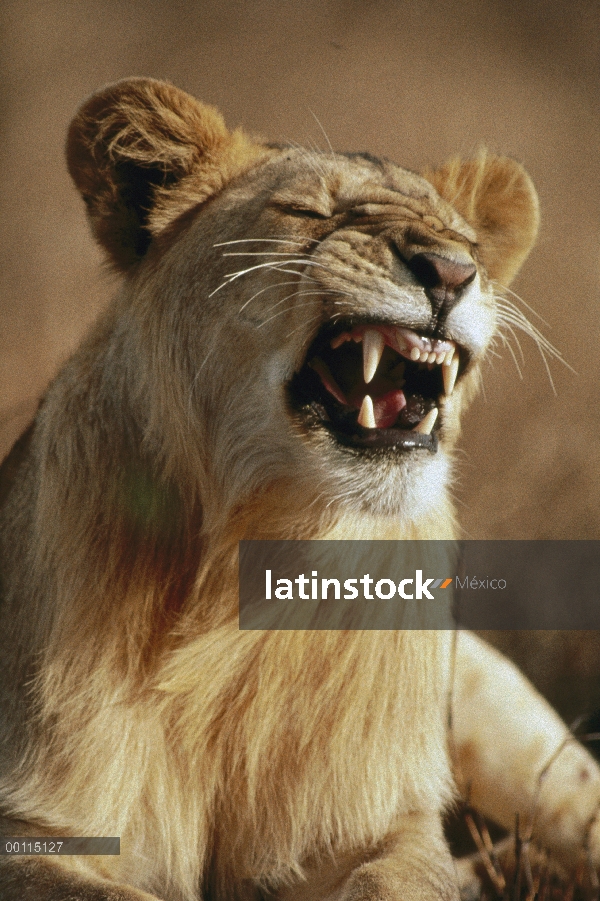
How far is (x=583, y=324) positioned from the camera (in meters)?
2.61

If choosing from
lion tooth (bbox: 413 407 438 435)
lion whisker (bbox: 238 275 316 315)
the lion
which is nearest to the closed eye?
the lion

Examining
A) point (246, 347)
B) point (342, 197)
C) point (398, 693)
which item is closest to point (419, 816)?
point (398, 693)

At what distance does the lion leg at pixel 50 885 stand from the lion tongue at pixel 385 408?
905 millimetres

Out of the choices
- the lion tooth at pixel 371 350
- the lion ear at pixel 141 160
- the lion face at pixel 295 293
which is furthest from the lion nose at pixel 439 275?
the lion ear at pixel 141 160

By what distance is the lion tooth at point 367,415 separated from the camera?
5.45ft

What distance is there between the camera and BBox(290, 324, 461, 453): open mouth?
166cm

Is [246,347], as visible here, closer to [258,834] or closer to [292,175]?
[292,175]

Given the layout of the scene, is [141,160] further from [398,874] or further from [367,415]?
[398,874]

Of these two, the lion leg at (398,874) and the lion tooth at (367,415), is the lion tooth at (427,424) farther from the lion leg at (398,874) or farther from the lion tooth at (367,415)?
the lion leg at (398,874)

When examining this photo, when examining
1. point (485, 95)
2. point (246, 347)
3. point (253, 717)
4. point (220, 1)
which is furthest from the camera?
point (485, 95)

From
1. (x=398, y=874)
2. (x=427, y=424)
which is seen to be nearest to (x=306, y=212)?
(x=427, y=424)

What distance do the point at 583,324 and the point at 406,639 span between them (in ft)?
3.75

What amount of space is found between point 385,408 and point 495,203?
75 centimetres

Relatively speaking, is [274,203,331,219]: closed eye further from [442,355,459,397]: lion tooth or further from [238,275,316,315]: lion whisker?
[442,355,459,397]: lion tooth
